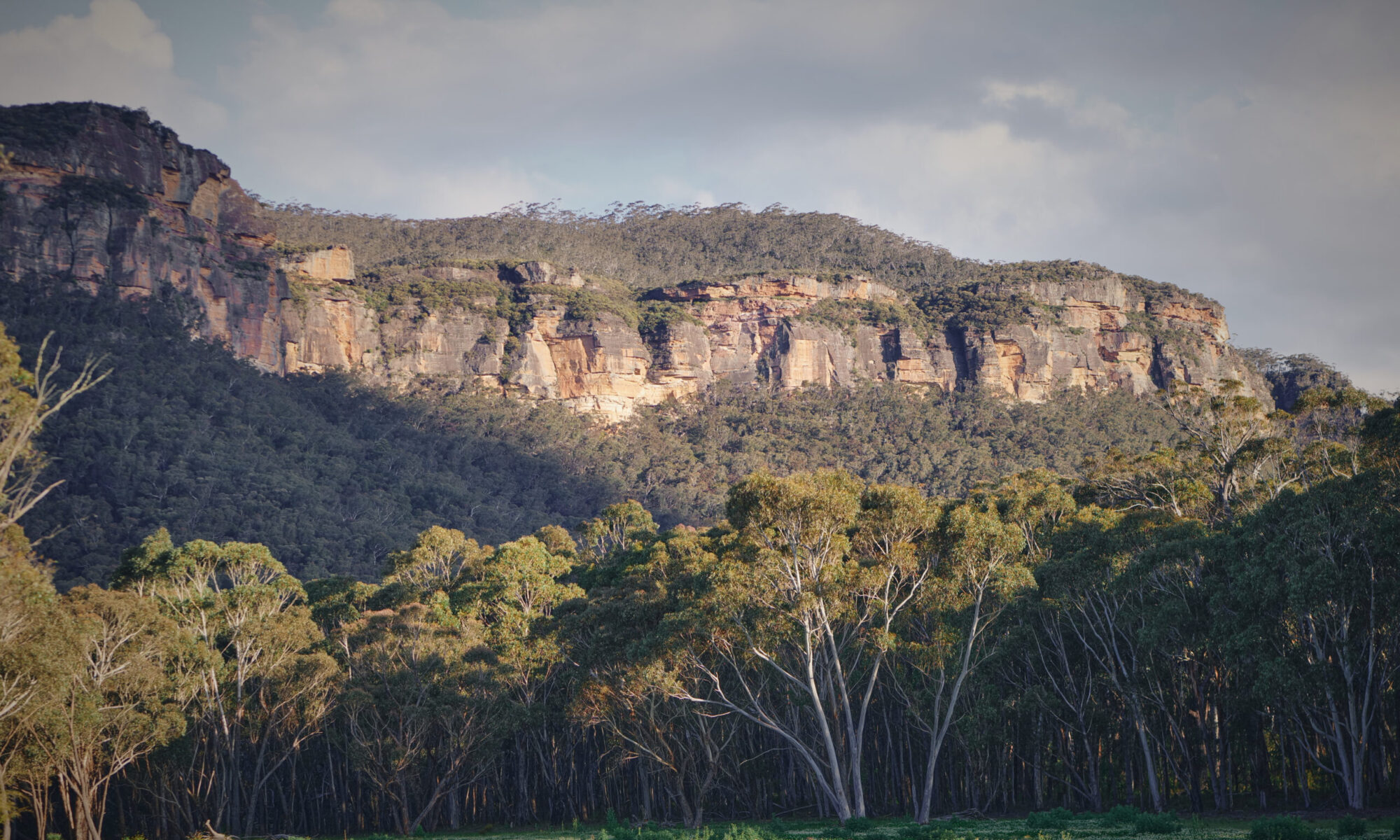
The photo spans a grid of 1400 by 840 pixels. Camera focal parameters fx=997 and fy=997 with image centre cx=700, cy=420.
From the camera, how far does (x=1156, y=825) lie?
1927 centimetres

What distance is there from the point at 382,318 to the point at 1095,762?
108 metres

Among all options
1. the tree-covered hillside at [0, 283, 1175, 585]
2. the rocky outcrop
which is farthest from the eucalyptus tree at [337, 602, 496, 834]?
the rocky outcrop

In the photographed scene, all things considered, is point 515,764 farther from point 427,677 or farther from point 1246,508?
point 1246,508

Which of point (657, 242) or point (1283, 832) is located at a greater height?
point (657, 242)

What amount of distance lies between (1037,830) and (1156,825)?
2.29 metres

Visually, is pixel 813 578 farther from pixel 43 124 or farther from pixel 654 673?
pixel 43 124

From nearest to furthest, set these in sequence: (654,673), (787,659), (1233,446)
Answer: (654,673) → (787,659) → (1233,446)

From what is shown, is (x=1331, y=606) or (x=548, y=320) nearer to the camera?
(x=1331, y=606)

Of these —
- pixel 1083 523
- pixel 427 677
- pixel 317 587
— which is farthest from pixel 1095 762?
pixel 317 587

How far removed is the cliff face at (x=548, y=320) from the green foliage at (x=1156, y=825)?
10010cm

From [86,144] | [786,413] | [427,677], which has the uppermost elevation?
[86,144]

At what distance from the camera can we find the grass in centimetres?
1786

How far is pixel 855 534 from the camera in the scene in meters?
28.6

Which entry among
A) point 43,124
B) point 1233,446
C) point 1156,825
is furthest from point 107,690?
point 43,124
